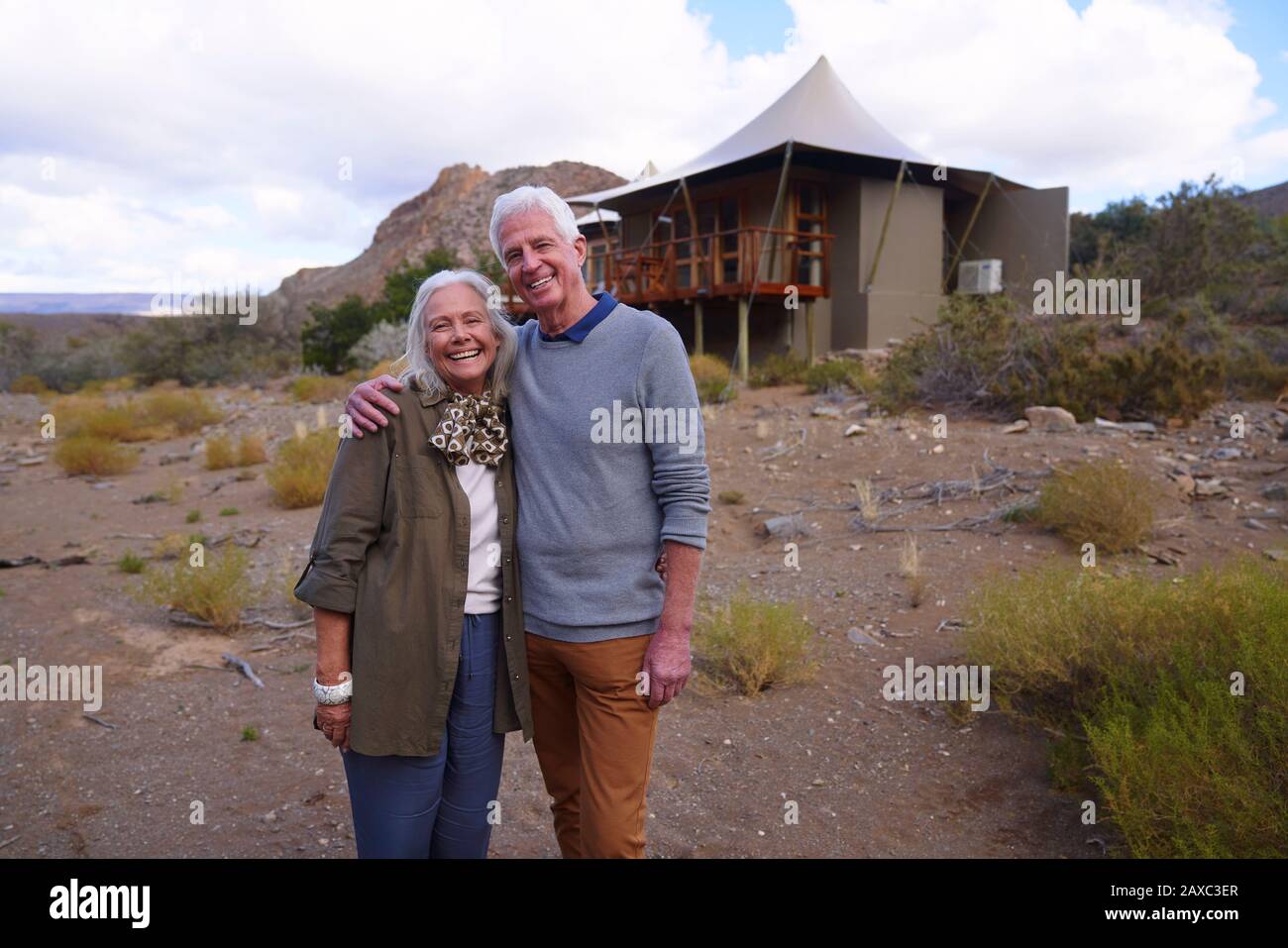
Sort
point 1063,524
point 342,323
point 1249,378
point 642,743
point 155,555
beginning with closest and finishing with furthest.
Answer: point 642,743 < point 1063,524 < point 155,555 < point 1249,378 < point 342,323

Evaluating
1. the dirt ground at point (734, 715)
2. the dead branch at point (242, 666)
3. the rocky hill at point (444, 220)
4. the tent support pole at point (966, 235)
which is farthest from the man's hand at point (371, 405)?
the rocky hill at point (444, 220)

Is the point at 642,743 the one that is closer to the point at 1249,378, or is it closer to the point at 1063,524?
the point at 1063,524

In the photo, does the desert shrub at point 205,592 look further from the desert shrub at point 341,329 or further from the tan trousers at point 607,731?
the desert shrub at point 341,329

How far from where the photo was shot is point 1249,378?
12.7 metres

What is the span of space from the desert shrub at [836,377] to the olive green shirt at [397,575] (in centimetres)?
1191

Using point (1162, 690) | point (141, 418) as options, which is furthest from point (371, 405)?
point (141, 418)

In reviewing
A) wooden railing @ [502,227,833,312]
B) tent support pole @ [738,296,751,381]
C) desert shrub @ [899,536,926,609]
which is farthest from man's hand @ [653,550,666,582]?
tent support pole @ [738,296,751,381]

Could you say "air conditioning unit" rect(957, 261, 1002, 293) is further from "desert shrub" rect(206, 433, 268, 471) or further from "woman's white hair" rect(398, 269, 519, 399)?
"woman's white hair" rect(398, 269, 519, 399)

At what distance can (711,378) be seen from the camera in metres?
15.1

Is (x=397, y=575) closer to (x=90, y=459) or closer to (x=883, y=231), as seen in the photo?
(x=90, y=459)

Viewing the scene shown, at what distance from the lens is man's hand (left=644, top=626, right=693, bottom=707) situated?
6.77 feet

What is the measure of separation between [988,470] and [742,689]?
15.0 ft

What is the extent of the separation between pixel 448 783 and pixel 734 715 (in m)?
2.48
